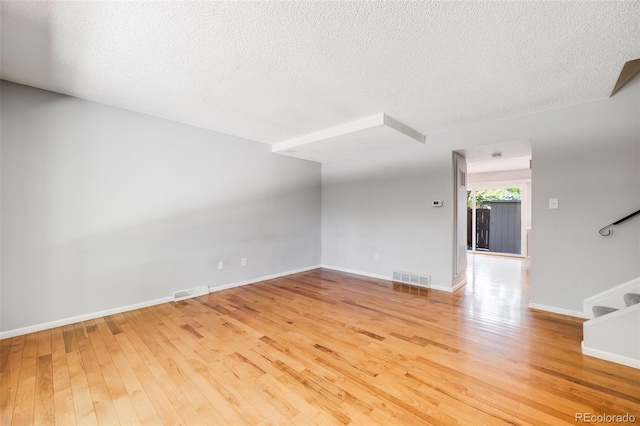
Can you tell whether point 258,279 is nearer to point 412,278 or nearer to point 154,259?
point 154,259

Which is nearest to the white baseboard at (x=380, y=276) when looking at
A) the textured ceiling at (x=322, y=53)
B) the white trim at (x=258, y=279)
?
the white trim at (x=258, y=279)

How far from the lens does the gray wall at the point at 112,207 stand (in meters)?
2.44

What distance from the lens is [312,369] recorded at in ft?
6.27

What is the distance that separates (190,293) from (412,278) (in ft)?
11.2

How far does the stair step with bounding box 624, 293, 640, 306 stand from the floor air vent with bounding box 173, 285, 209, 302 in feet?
15.5

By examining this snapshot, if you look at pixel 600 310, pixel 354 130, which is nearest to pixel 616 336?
pixel 600 310

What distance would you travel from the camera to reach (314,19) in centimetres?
164

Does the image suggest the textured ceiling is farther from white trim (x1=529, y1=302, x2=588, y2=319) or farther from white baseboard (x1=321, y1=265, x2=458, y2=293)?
white baseboard (x1=321, y1=265, x2=458, y2=293)

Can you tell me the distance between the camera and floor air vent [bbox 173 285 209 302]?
135 inches

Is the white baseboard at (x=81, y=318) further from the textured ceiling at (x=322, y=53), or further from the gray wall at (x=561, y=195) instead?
the gray wall at (x=561, y=195)

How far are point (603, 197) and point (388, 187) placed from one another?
2588mm

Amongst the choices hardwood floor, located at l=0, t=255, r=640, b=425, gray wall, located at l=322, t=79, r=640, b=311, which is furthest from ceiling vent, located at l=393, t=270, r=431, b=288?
hardwood floor, located at l=0, t=255, r=640, b=425

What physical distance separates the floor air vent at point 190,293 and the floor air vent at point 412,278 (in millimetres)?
3075

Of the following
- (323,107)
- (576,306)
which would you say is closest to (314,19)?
(323,107)
